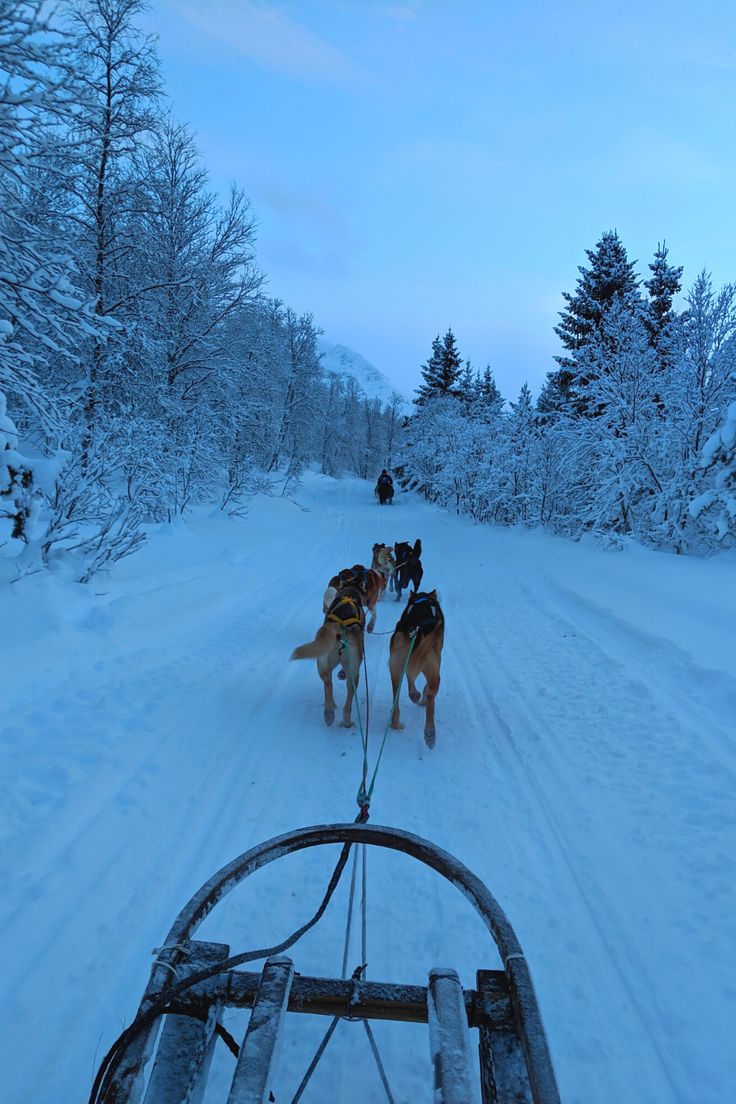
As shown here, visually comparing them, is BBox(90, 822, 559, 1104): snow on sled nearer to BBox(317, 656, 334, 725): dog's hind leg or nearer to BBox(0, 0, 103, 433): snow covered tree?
BBox(317, 656, 334, 725): dog's hind leg

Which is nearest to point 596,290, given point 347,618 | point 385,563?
point 385,563

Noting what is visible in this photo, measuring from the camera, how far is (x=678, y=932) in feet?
8.41

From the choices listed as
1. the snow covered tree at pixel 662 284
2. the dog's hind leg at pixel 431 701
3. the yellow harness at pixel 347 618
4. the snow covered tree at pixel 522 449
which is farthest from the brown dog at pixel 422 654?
the snow covered tree at pixel 662 284

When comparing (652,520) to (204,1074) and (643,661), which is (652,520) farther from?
(204,1074)

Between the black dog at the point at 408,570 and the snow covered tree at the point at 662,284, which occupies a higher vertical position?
the snow covered tree at the point at 662,284

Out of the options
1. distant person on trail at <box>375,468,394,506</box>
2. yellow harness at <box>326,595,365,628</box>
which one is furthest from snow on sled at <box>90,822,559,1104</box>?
distant person on trail at <box>375,468,394,506</box>

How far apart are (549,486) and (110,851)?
769 inches

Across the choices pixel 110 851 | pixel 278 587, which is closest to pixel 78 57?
pixel 278 587

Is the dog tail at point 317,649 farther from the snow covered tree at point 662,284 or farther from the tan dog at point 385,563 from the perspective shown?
the snow covered tree at point 662,284

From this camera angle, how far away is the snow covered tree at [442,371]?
138 feet

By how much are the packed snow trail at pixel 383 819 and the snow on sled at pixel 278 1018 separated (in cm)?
62

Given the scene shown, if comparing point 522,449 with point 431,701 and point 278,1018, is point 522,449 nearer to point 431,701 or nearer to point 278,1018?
point 431,701

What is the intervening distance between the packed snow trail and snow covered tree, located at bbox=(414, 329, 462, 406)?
124ft

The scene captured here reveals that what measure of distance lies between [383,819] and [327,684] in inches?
58.5
